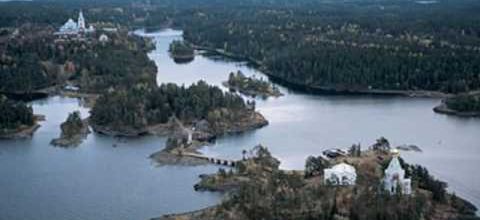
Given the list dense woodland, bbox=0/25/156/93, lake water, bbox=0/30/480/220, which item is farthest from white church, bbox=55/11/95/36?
lake water, bbox=0/30/480/220

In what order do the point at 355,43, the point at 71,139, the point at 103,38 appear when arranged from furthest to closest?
1. the point at 103,38
2. the point at 355,43
3. the point at 71,139

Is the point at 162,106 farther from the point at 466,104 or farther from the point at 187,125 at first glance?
the point at 466,104

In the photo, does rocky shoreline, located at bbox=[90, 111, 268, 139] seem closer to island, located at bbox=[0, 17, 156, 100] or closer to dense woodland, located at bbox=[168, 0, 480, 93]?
island, located at bbox=[0, 17, 156, 100]

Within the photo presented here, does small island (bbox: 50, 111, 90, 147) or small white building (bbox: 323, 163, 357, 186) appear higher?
small white building (bbox: 323, 163, 357, 186)

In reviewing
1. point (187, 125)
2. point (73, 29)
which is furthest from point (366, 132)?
point (73, 29)

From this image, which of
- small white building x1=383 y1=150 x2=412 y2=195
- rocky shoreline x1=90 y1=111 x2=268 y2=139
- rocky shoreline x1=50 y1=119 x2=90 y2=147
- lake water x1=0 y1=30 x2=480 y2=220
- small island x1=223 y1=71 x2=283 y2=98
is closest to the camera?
small white building x1=383 y1=150 x2=412 y2=195

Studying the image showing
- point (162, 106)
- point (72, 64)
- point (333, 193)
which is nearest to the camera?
point (333, 193)

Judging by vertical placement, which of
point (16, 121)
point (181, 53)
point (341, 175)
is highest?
point (341, 175)
